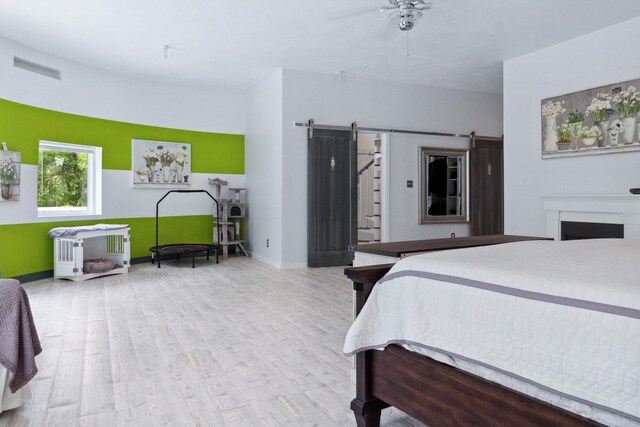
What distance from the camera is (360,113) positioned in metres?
6.79

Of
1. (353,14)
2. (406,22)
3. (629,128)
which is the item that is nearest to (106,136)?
(353,14)

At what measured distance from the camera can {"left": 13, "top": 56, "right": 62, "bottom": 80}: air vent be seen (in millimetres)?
5375

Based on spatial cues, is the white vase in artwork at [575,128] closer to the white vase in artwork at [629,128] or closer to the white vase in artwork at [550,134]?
the white vase in artwork at [550,134]

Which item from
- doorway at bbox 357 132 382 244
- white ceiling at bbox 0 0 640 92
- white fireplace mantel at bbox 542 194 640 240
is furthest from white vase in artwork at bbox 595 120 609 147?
doorway at bbox 357 132 382 244

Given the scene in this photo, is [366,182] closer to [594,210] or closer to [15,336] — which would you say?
[594,210]

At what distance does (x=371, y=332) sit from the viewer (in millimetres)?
1671

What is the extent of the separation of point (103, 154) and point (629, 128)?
6.75m

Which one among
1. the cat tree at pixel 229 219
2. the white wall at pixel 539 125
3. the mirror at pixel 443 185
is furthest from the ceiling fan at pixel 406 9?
the cat tree at pixel 229 219

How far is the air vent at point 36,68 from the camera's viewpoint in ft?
17.6

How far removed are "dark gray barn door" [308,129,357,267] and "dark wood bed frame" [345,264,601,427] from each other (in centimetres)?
455

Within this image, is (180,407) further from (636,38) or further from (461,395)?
(636,38)

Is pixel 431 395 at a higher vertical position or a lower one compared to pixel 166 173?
lower

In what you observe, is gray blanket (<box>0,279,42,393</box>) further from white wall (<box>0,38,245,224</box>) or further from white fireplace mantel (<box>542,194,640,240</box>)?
white fireplace mantel (<box>542,194,640,240</box>)

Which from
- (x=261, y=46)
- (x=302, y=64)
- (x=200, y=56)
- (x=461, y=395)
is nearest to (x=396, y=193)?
(x=302, y=64)
